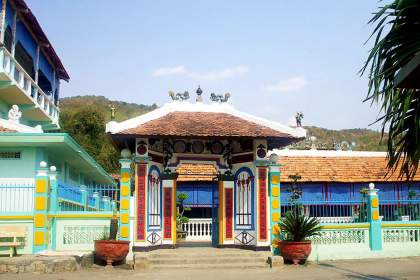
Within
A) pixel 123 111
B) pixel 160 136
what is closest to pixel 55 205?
pixel 160 136

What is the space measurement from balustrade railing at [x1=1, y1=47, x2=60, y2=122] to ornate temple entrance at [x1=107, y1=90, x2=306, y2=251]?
193 inches

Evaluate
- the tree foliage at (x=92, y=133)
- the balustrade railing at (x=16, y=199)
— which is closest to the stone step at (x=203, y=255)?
the balustrade railing at (x=16, y=199)

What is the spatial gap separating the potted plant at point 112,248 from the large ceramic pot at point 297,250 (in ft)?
13.3

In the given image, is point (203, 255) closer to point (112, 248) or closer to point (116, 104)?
point (112, 248)

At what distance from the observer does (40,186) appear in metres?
13.5

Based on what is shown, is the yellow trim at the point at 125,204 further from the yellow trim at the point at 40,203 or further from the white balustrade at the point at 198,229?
the white balustrade at the point at 198,229

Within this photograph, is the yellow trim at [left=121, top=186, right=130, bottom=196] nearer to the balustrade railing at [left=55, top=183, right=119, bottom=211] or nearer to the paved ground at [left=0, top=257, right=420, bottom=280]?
the balustrade railing at [left=55, top=183, right=119, bottom=211]

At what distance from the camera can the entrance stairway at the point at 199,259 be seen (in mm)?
13062

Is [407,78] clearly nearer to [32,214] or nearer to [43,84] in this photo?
[32,214]

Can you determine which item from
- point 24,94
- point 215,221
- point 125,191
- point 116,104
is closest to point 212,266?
point 215,221

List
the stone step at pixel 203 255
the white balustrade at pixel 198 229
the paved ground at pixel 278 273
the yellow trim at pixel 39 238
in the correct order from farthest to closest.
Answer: the white balustrade at pixel 198 229
the stone step at pixel 203 255
the yellow trim at pixel 39 238
the paved ground at pixel 278 273

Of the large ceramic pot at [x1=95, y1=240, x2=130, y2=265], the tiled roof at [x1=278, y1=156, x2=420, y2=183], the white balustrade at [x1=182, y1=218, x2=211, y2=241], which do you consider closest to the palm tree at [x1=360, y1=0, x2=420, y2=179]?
the large ceramic pot at [x1=95, y1=240, x2=130, y2=265]

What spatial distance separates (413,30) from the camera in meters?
5.19

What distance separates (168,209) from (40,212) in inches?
136
